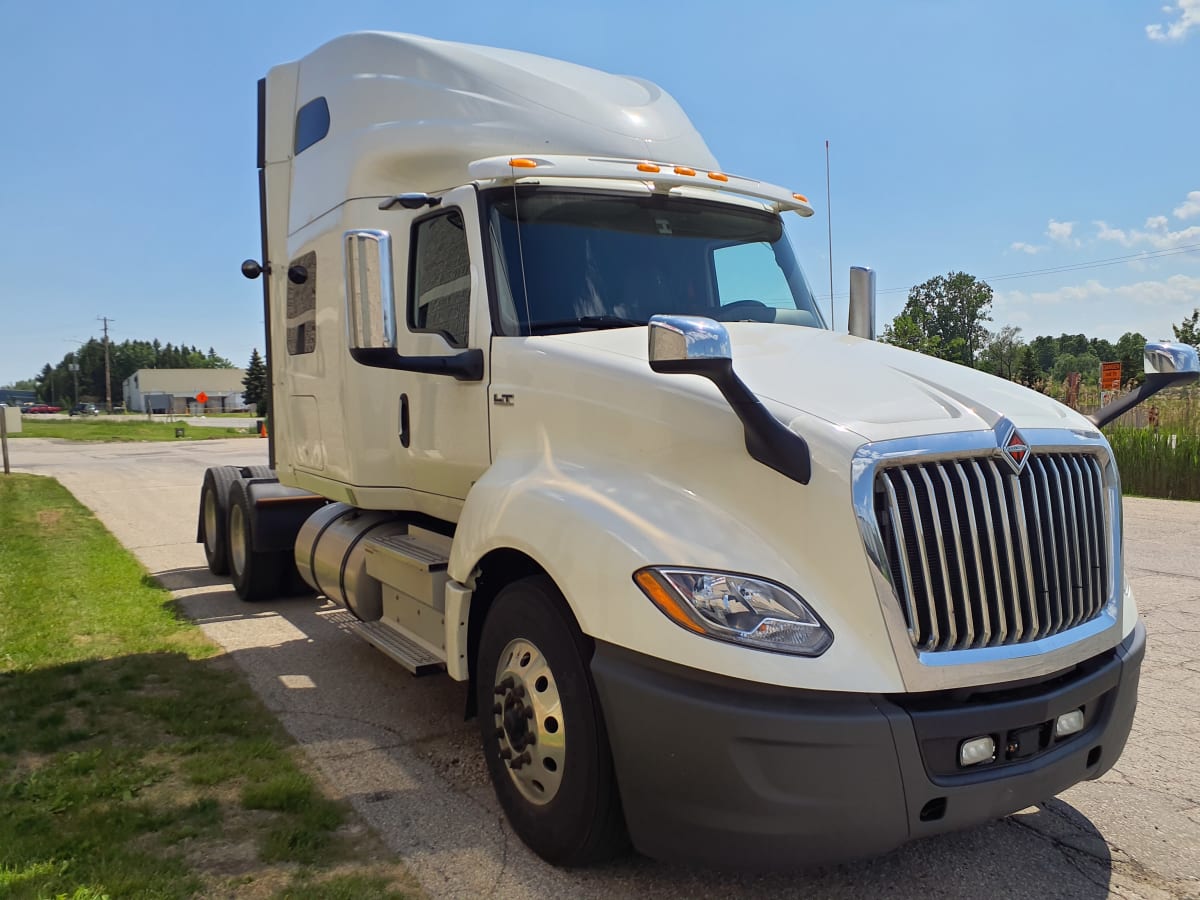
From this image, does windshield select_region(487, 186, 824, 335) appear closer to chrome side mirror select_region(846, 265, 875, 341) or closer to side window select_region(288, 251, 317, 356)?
chrome side mirror select_region(846, 265, 875, 341)

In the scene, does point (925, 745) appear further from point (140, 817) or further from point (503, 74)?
point (503, 74)

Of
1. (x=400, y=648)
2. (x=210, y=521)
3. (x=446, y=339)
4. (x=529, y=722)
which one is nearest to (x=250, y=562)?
(x=210, y=521)

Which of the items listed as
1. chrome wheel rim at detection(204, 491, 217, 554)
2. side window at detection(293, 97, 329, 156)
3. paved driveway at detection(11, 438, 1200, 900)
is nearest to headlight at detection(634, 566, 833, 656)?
paved driveway at detection(11, 438, 1200, 900)

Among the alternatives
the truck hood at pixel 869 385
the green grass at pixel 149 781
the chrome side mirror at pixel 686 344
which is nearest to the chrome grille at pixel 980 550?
the truck hood at pixel 869 385

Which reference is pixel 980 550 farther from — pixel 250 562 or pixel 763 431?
pixel 250 562

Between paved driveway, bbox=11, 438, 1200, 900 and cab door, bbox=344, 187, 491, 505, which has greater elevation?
cab door, bbox=344, 187, 491, 505

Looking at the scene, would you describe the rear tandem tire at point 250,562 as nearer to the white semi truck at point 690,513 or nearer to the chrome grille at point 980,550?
the white semi truck at point 690,513

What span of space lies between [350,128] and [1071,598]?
4483 millimetres

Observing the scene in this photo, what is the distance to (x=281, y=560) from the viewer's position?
788 cm

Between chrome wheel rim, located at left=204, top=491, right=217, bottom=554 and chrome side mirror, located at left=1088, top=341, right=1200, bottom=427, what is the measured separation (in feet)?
25.1

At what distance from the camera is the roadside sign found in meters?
19.5

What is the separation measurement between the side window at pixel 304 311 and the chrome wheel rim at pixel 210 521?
122 inches

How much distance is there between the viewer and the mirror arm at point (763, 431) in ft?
9.35

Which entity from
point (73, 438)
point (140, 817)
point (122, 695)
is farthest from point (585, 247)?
point (73, 438)
